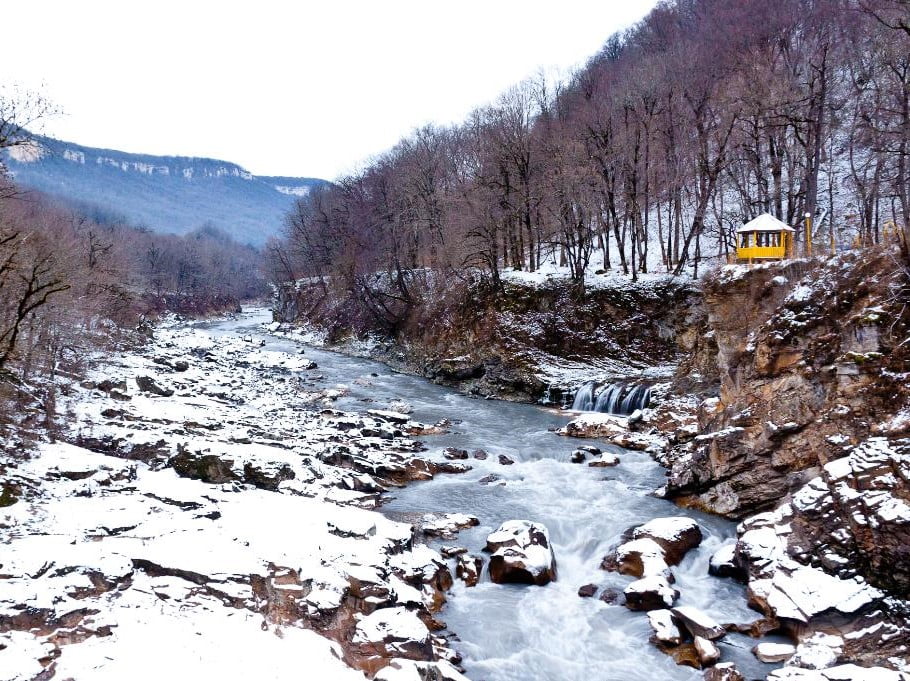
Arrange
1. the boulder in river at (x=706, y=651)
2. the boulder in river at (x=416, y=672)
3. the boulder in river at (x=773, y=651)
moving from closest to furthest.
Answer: the boulder in river at (x=416, y=672)
the boulder in river at (x=773, y=651)
the boulder in river at (x=706, y=651)

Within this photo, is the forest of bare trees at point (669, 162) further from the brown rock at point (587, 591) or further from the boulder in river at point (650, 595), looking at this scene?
the brown rock at point (587, 591)

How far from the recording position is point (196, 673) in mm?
7438

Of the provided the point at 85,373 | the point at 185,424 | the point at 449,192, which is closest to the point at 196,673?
the point at 185,424

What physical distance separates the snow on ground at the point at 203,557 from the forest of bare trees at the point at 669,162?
71.1 ft

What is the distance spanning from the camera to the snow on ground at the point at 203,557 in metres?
7.95

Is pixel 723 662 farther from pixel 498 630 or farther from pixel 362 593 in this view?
pixel 362 593

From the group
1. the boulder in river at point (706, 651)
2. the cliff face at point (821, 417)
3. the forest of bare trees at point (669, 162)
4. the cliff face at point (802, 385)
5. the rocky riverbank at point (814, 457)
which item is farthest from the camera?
the forest of bare trees at point (669, 162)

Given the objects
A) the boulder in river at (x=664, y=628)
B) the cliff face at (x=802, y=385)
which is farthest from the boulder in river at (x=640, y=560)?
the cliff face at (x=802, y=385)

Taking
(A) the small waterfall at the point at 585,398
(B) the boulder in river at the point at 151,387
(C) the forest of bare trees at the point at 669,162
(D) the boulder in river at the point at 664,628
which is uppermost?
(C) the forest of bare trees at the point at 669,162

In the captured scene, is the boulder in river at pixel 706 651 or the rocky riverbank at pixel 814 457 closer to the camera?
the boulder in river at pixel 706 651

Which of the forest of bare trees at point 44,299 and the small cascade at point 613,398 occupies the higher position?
the forest of bare trees at point 44,299

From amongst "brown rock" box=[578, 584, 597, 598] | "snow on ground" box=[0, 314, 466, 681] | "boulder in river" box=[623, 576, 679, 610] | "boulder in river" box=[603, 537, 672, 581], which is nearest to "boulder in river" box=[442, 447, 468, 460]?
"snow on ground" box=[0, 314, 466, 681]

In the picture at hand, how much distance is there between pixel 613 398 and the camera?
2533 cm

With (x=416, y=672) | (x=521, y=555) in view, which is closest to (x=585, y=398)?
(x=521, y=555)
